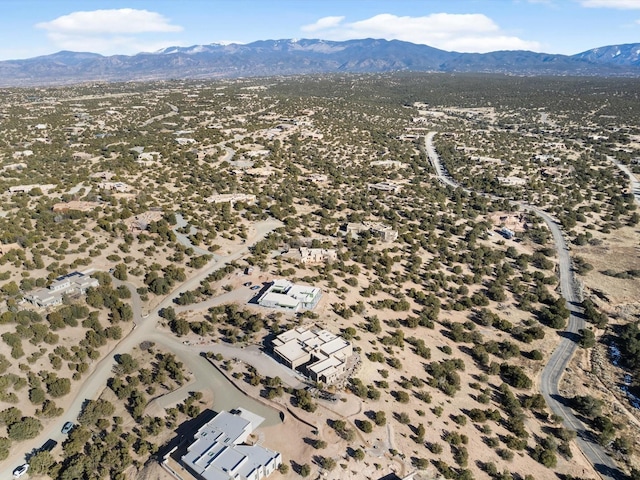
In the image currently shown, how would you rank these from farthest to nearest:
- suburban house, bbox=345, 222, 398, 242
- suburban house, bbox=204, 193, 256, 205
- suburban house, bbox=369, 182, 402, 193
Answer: suburban house, bbox=369, 182, 402, 193 → suburban house, bbox=204, 193, 256, 205 → suburban house, bbox=345, 222, 398, 242

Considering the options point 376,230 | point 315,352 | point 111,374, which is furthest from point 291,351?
point 376,230

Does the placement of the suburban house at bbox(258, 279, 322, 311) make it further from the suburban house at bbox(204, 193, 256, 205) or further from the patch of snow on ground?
the suburban house at bbox(204, 193, 256, 205)

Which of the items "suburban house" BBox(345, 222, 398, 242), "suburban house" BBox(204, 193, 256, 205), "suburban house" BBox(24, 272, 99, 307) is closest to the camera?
"suburban house" BBox(24, 272, 99, 307)

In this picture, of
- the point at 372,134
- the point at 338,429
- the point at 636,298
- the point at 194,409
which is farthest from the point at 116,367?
the point at 372,134

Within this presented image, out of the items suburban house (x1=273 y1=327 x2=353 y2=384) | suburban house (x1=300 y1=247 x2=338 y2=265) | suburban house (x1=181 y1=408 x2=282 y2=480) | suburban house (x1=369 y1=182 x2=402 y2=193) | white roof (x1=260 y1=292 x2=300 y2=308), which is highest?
suburban house (x1=369 y1=182 x2=402 y2=193)

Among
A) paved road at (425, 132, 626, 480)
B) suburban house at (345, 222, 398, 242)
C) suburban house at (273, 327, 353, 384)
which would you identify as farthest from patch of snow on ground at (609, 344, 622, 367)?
suburban house at (345, 222, 398, 242)

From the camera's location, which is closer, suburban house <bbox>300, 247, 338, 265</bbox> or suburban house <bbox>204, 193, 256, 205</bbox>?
suburban house <bbox>300, 247, 338, 265</bbox>
